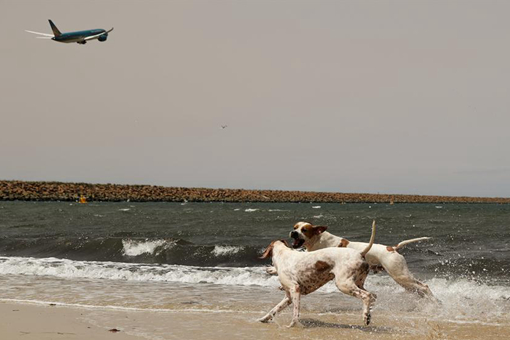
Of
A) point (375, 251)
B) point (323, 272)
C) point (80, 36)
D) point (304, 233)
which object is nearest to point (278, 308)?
point (323, 272)

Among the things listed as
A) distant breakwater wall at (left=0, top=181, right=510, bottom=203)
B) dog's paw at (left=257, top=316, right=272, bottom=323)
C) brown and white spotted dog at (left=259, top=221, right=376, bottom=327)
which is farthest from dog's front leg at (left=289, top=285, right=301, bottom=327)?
distant breakwater wall at (left=0, top=181, right=510, bottom=203)

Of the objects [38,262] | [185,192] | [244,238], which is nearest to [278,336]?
[38,262]

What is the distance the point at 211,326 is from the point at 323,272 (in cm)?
178

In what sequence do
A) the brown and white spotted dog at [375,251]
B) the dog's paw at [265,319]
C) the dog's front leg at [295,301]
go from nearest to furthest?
the dog's front leg at [295,301] < the dog's paw at [265,319] < the brown and white spotted dog at [375,251]

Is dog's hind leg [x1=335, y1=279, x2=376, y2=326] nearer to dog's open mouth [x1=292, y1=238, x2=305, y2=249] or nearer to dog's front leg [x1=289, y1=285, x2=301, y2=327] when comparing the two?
dog's front leg [x1=289, y1=285, x2=301, y2=327]

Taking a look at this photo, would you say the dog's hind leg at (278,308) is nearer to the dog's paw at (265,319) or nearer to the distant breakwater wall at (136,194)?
the dog's paw at (265,319)

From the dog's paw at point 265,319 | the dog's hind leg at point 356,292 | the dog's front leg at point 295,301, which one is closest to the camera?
the dog's hind leg at point 356,292

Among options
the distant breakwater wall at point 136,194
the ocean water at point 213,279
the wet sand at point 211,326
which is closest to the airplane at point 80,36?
the ocean water at point 213,279

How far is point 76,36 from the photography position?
21.2m

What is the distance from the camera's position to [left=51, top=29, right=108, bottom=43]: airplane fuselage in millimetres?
20562

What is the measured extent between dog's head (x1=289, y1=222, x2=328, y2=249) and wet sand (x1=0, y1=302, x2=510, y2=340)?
118 centimetres

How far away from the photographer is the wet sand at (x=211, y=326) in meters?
7.18

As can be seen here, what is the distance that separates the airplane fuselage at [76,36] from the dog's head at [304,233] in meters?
14.6

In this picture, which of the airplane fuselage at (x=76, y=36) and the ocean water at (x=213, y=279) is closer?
the ocean water at (x=213, y=279)
